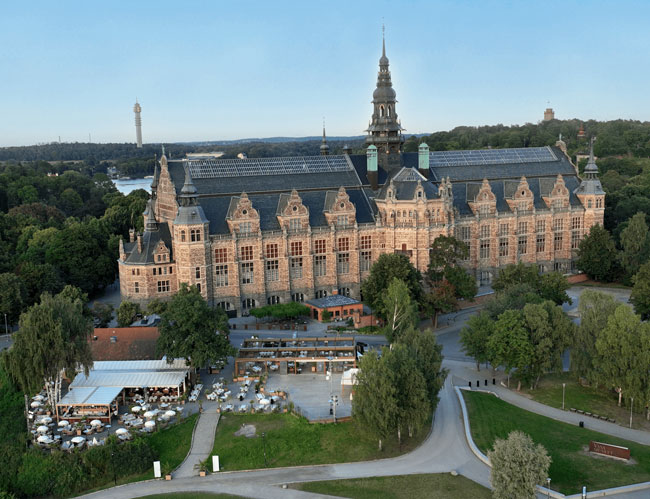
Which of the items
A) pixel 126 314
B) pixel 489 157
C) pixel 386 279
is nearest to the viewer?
pixel 126 314

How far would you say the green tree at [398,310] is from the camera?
259 ft

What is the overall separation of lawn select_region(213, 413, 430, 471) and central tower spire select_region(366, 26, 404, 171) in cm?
5827

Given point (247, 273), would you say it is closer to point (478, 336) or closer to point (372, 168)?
point (372, 168)

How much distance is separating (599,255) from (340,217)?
42.6m

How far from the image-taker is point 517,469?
47.9 metres

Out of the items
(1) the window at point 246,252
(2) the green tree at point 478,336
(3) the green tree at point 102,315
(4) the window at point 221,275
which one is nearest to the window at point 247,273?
(1) the window at point 246,252

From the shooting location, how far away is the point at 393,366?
60.3 meters

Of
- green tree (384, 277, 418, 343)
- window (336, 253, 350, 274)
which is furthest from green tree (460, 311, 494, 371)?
window (336, 253, 350, 274)

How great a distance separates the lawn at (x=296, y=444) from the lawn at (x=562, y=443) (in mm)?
5769

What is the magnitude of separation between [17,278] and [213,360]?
35.3 meters

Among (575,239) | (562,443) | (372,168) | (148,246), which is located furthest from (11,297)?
(575,239)

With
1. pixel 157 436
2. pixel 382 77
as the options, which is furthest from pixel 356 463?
pixel 382 77

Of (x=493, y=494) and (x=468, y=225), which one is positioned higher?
(x=468, y=225)

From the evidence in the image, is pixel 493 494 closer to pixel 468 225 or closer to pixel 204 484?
pixel 204 484
